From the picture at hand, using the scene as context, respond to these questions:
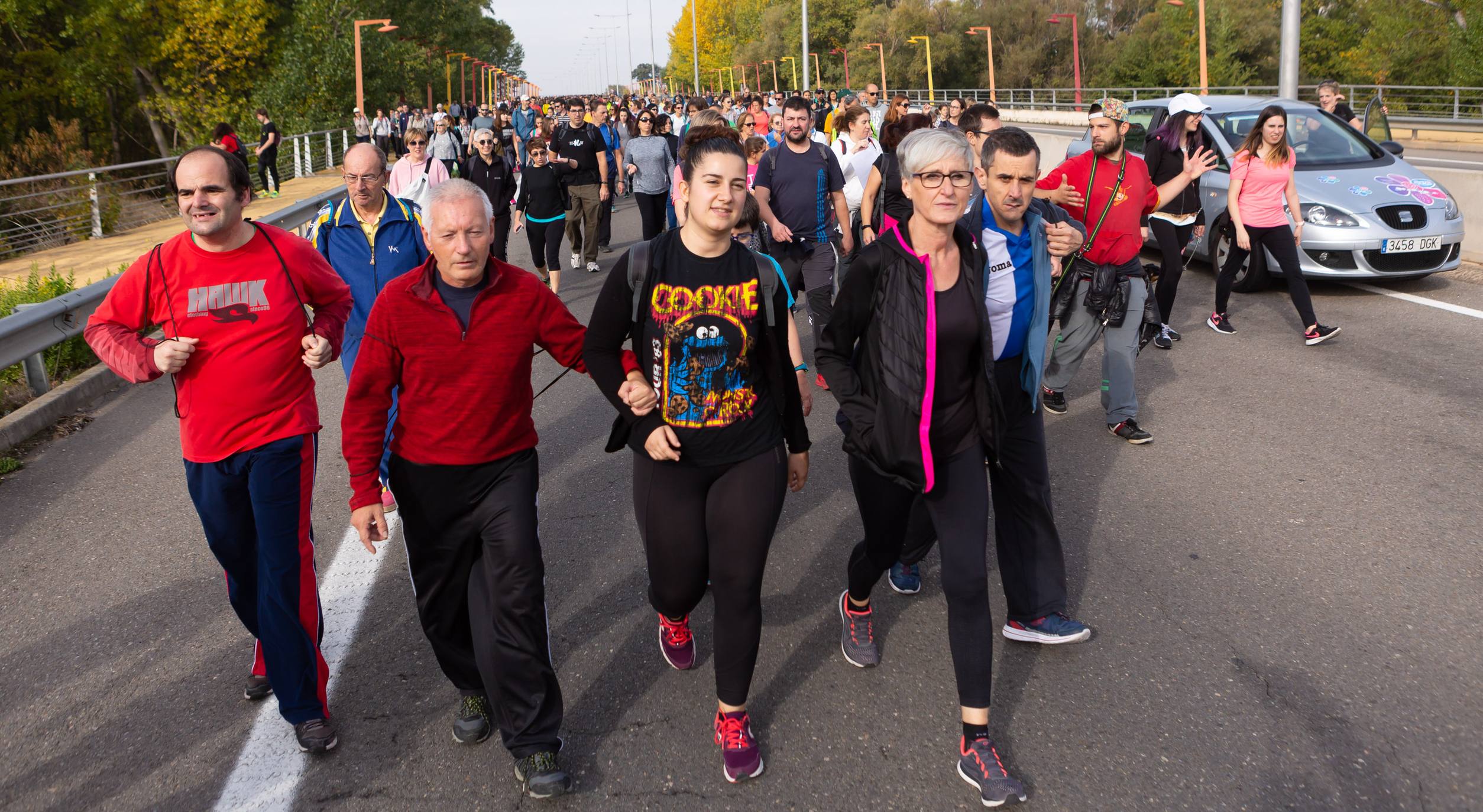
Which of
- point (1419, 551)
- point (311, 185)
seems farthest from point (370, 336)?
point (311, 185)

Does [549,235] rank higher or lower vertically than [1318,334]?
higher

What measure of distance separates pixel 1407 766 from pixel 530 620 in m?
2.53

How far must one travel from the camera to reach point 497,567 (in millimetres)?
3355

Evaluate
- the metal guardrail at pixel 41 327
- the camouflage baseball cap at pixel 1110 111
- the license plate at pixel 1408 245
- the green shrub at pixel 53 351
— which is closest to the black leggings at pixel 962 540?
the camouflage baseball cap at pixel 1110 111

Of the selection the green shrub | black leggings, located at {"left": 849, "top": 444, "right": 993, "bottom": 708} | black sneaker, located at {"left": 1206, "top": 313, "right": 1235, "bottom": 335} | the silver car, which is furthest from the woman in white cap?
the green shrub

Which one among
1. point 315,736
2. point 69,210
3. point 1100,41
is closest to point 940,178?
point 315,736

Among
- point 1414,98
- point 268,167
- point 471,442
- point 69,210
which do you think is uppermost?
point 1414,98

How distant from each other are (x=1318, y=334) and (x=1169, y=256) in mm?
1232

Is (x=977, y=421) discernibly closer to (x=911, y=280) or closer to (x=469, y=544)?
(x=911, y=280)

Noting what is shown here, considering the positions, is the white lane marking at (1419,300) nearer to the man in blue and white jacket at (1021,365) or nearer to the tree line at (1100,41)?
the man in blue and white jacket at (1021,365)

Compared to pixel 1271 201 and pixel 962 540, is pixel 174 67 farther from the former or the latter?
pixel 962 540

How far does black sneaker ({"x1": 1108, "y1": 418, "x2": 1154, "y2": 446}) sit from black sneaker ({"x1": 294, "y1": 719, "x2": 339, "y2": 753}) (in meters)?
4.58

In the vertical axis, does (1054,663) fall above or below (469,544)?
below

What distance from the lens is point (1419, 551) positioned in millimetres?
4820
